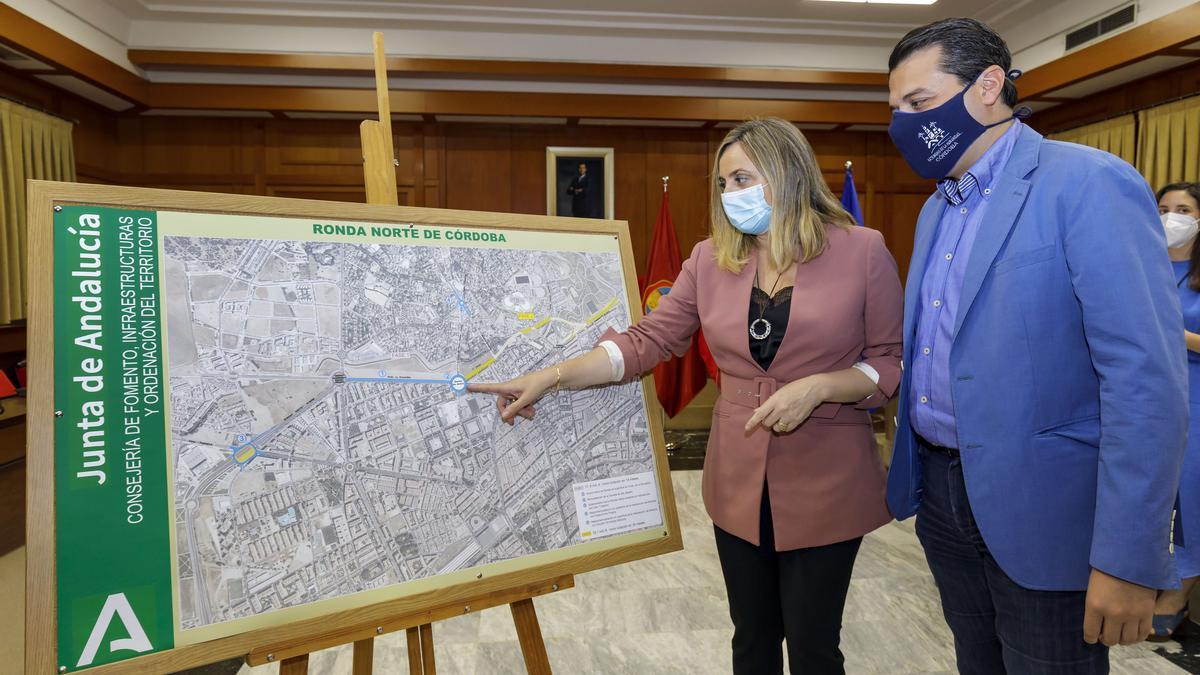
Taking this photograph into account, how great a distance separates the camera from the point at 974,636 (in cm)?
128

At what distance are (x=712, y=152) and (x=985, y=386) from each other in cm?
534

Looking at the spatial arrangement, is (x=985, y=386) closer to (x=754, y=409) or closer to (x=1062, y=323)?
(x=1062, y=323)

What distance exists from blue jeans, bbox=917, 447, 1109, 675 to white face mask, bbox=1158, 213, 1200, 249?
6.86 ft

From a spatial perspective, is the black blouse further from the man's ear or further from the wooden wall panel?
the wooden wall panel

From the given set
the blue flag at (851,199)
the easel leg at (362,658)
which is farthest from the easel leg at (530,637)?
the blue flag at (851,199)

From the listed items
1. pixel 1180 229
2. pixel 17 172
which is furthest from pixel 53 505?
pixel 17 172

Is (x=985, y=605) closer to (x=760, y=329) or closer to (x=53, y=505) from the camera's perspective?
(x=760, y=329)

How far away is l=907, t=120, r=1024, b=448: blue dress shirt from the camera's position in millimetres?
1196

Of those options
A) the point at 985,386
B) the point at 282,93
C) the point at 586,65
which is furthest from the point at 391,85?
the point at 985,386

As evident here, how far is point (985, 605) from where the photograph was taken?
1.25m

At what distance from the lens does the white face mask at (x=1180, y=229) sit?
2572 mm

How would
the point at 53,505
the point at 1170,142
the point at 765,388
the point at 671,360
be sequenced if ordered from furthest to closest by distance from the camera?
the point at 671,360 < the point at 1170,142 < the point at 765,388 < the point at 53,505

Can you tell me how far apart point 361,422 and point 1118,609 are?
49.6 inches

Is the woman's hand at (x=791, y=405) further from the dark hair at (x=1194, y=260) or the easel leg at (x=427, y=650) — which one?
the dark hair at (x=1194, y=260)
